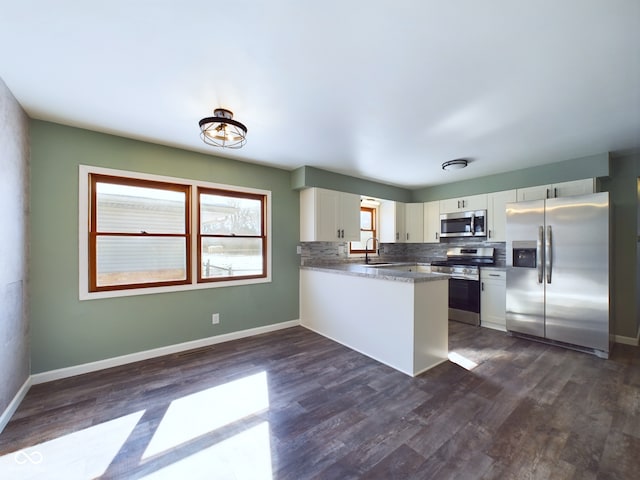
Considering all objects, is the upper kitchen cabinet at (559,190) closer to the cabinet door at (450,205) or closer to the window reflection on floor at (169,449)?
the cabinet door at (450,205)

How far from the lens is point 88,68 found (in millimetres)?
1795

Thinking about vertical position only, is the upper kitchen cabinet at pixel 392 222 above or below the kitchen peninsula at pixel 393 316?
above

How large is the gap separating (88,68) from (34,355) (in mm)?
2576

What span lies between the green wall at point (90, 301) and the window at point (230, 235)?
208 millimetres

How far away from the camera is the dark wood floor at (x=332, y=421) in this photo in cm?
157

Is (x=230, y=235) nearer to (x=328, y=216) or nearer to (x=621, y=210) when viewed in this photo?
(x=328, y=216)

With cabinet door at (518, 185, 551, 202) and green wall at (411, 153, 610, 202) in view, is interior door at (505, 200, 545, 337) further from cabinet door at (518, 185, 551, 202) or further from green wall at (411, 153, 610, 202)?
green wall at (411, 153, 610, 202)

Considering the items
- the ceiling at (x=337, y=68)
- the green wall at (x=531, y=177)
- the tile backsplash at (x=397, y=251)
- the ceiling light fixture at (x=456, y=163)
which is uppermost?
the ceiling at (x=337, y=68)

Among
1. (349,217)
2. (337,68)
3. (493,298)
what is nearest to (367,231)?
(349,217)

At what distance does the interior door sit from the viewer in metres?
3.47

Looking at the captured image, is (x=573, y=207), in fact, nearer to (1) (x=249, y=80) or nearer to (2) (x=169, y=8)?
(1) (x=249, y=80)

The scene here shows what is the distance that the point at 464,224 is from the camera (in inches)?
186

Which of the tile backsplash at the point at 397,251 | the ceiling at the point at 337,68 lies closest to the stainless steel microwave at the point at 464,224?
the tile backsplash at the point at 397,251

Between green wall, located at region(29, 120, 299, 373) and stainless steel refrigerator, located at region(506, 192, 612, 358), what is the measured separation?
12.3ft
